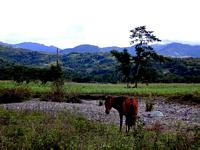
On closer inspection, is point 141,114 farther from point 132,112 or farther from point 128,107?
point 132,112

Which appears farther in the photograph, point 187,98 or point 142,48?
point 142,48

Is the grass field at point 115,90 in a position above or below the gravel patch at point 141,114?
below

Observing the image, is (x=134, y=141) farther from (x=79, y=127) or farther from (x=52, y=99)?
(x=52, y=99)

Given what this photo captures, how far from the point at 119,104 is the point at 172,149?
863cm

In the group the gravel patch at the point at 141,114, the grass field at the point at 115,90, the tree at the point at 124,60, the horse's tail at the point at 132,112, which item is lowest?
the grass field at the point at 115,90

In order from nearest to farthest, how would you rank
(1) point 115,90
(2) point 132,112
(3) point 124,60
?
(2) point 132,112 → (1) point 115,90 → (3) point 124,60

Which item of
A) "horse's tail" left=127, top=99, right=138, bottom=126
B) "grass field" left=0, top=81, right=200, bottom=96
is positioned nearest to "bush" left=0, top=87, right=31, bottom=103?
A: "grass field" left=0, top=81, right=200, bottom=96

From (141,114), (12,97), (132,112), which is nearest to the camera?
(132,112)

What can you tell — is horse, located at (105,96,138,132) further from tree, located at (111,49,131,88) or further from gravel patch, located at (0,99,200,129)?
tree, located at (111,49,131,88)

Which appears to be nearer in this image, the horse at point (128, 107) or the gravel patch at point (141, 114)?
the horse at point (128, 107)

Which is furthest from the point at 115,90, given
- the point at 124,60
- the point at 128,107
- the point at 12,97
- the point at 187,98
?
the point at 128,107

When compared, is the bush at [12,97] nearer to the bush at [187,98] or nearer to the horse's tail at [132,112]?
the bush at [187,98]

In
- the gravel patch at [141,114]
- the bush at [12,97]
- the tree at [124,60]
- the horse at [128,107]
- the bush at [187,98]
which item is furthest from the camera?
the tree at [124,60]

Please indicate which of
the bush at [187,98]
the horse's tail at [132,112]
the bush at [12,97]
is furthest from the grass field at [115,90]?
the horse's tail at [132,112]
